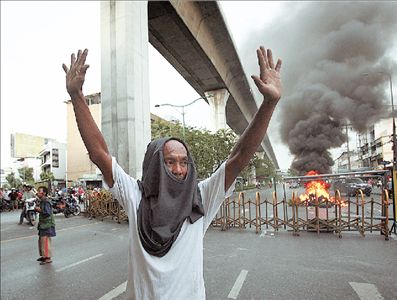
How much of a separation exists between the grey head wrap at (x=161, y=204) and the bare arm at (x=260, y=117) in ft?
0.65

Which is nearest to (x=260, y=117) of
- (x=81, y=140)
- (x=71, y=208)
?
(x=81, y=140)

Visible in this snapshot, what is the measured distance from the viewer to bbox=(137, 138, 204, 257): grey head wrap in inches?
47.2

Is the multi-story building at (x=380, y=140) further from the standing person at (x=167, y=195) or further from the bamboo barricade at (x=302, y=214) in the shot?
the bamboo barricade at (x=302, y=214)

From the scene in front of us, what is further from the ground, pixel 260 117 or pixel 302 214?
pixel 260 117

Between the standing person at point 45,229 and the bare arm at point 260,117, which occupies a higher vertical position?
the bare arm at point 260,117

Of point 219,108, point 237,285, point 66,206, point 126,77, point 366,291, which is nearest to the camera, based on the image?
point 366,291

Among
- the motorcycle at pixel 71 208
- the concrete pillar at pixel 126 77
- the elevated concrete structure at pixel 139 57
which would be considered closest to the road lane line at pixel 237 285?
the motorcycle at pixel 71 208

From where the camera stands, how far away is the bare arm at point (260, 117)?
4.13 feet

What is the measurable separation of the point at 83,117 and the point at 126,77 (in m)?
8.50

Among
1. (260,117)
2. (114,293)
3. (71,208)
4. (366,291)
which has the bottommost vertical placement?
(114,293)

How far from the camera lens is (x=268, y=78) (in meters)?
1.29

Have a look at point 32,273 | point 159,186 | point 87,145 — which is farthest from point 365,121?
point 32,273

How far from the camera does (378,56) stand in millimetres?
1300

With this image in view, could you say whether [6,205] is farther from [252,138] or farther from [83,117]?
[252,138]
